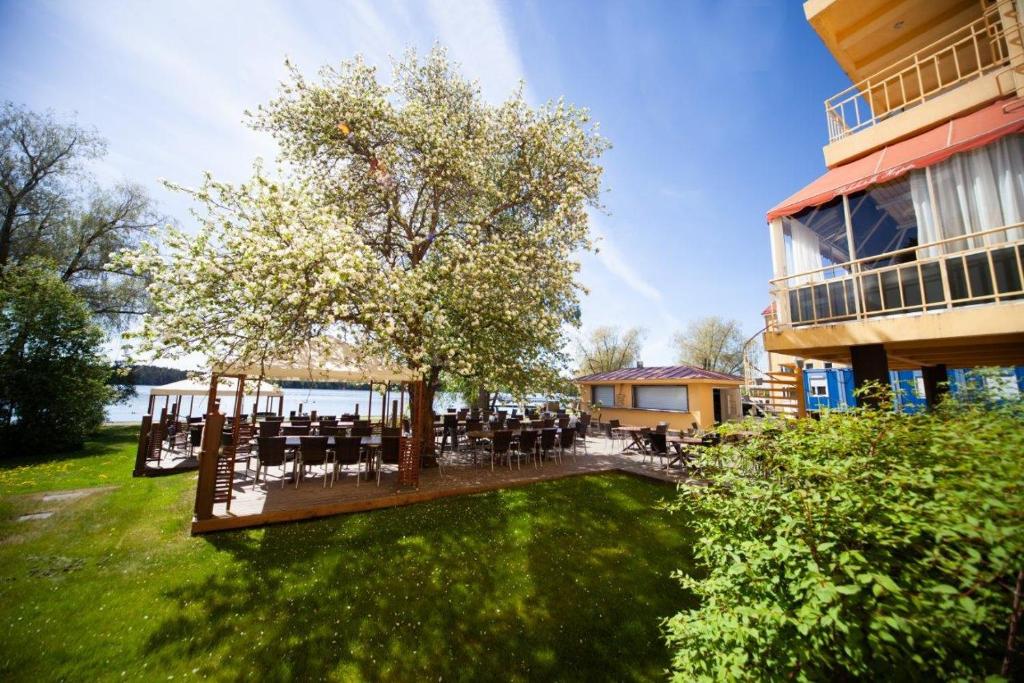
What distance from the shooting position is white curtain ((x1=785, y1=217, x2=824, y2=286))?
9305 millimetres

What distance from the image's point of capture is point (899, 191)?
8.95 meters

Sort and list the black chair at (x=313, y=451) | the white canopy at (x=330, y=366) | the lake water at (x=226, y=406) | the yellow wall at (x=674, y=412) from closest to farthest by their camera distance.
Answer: the black chair at (x=313, y=451)
the white canopy at (x=330, y=366)
the yellow wall at (x=674, y=412)
the lake water at (x=226, y=406)

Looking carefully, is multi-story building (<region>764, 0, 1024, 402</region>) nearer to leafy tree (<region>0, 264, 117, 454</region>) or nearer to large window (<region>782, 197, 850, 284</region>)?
large window (<region>782, 197, 850, 284</region>)

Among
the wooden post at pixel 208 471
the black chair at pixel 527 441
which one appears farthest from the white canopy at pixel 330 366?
the black chair at pixel 527 441

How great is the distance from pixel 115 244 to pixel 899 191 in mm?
34020

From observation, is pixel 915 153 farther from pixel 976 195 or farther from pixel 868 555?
pixel 868 555

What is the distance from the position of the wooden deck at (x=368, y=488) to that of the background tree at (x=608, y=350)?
1367 inches

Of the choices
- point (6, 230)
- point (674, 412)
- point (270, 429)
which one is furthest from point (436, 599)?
point (6, 230)

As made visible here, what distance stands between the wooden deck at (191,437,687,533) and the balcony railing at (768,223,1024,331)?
5.26 m

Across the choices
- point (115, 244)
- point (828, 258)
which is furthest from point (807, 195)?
point (115, 244)

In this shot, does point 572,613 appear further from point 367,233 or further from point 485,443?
point 367,233

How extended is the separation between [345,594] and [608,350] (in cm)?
4482

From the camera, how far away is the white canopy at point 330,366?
8609mm

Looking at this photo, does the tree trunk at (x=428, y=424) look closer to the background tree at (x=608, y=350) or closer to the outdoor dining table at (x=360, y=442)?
the outdoor dining table at (x=360, y=442)
